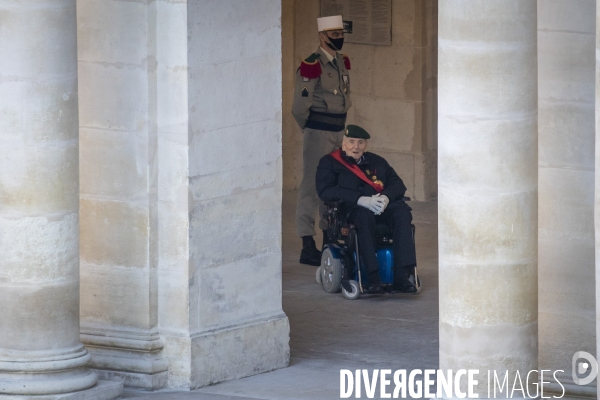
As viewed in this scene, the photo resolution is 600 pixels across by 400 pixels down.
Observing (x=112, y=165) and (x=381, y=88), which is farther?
(x=381, y=88)

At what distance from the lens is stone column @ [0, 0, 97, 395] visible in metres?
7.46

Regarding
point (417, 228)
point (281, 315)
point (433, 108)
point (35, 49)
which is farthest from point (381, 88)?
point (35, 49)

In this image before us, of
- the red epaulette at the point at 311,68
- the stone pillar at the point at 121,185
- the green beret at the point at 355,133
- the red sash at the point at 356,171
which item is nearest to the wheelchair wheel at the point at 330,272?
the red sash at the point at 356,171

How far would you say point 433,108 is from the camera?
1501cm

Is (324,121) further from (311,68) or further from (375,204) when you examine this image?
(375,204)

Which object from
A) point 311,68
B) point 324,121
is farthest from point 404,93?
point 311,68

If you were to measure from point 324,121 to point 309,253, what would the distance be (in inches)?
43.0

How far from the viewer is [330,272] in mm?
10742

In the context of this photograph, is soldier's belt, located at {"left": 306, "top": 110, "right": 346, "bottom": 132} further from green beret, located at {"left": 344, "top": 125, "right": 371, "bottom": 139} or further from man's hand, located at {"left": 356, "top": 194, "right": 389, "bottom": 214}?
man's hand, located at {"left": 356, "top": 194, "right": 389, "bottom": 214}

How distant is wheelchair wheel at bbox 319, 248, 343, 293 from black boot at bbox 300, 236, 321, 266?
1083 millimetres

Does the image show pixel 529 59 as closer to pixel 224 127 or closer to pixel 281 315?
pixel 224 127

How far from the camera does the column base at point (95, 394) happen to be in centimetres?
753

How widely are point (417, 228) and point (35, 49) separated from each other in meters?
6.70

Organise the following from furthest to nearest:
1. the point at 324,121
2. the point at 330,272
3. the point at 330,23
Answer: the point at 324,121, the point at 330,23, the point at 330,272
